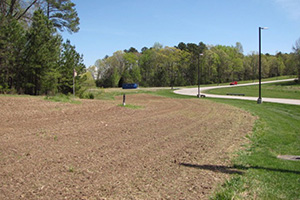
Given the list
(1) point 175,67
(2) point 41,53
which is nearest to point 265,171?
(2) point 41,53

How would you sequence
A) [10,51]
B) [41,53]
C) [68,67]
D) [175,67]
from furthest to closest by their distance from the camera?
1. [175,67]
2. [68,67]
3. [41,53]
4. [10,51]

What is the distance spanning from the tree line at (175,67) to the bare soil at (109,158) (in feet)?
252

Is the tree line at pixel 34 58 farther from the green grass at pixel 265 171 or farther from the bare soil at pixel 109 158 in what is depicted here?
the green grass at pixel 265 171

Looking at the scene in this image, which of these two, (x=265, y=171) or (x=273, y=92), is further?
(x=273, y=92)

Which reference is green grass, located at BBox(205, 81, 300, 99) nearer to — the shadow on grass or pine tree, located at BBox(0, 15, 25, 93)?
pine tree, located at BBox(0, 15, 25, 93)

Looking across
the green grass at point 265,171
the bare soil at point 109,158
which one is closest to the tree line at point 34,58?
the bare soil at point 109,158

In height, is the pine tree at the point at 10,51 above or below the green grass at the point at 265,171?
above

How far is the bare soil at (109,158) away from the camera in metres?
4.90

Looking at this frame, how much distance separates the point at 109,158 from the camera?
22.4 ft

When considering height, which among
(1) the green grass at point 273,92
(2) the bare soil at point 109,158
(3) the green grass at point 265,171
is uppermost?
(1) the green grass at point 273,92

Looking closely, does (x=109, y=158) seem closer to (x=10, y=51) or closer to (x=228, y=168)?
(x=228, y=168)

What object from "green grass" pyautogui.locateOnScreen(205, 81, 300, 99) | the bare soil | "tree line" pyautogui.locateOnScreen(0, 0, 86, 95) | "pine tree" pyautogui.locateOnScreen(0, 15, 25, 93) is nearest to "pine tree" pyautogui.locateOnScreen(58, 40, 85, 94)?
"tree line" pyautogui.locateOnScreen(0, 0, 86, 95)

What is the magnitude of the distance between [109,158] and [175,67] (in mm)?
95360

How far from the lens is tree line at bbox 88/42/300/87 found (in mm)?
94125
